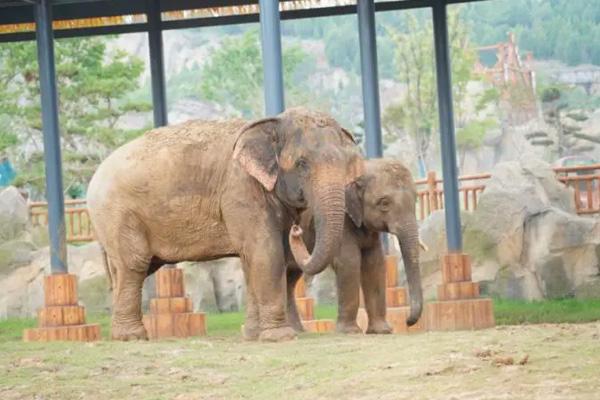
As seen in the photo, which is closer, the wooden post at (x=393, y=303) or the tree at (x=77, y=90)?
the wooden post at (x=393, y=303)

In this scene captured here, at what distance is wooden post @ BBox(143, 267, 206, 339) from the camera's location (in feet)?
52.2

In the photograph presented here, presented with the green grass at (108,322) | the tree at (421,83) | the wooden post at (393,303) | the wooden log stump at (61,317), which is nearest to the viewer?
the wooden log stump at (61,317)

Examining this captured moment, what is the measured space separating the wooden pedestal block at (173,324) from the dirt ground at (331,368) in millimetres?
4007

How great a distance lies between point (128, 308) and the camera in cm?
1363

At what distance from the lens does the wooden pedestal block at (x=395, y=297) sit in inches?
602

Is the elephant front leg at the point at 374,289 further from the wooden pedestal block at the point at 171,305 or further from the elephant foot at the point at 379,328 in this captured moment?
the wooden pedestal block at the point at 171,305

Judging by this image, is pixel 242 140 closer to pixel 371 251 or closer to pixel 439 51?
pixel 371 251

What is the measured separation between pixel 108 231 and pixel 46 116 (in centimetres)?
184

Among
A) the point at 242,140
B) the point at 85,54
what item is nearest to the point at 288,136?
the point at 242,140

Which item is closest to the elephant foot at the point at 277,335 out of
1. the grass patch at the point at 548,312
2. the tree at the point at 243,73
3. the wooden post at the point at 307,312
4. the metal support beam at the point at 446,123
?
the wooden post at the point at 307,312

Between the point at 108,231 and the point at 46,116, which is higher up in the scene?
the point at 46,116

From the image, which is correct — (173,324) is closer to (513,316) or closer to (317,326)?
(317,326)

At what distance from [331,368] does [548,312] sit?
8395mm

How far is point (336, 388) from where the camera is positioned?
877cm
